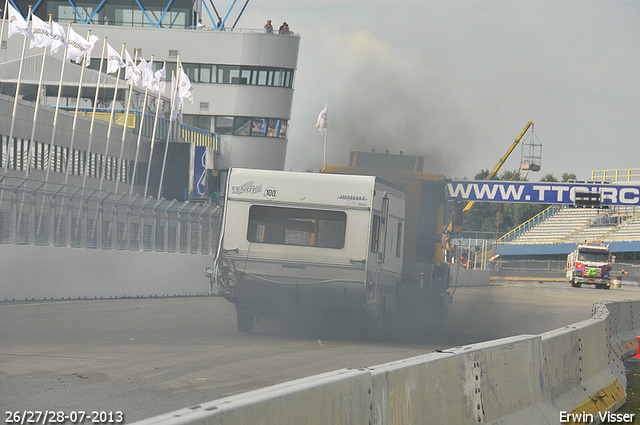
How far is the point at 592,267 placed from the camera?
56438mm

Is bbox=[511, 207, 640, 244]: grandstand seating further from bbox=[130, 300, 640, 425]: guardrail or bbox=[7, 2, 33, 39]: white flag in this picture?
bbox=[130, 300, 640, 425]: guardrail

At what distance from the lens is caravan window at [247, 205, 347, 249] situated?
14344 millimetres

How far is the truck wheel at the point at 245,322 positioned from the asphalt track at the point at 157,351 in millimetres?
164

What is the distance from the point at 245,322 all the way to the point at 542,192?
42596mm

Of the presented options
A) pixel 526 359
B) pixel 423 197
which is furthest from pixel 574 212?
pixel 526 359

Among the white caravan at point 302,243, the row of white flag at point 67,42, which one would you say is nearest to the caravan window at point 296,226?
the white caravan at point 302,243

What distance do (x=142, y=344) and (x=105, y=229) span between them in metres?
12.0

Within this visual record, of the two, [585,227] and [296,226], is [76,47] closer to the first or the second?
[296,226]

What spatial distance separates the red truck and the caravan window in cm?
Answer: 4508

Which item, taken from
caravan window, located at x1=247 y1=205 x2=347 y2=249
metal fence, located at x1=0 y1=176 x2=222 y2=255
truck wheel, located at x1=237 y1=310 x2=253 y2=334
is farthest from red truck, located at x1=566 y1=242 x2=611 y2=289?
caravan window, located at x1=247 y1=205 x2=347 y2=249

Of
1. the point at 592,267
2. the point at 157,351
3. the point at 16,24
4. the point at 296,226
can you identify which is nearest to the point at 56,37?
the point at 16,24

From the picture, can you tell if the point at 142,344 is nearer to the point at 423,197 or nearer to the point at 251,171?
the point at 251,171

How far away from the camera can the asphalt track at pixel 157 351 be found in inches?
329

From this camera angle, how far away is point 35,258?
21.4 metres
